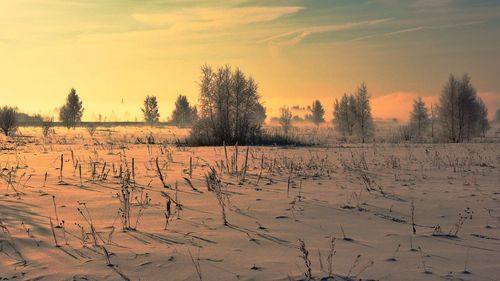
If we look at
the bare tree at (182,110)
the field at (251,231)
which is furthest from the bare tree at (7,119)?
the bare tree at (182,110)

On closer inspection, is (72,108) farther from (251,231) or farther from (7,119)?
(251,231)

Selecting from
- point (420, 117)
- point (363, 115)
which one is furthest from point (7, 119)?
point (420, 117)

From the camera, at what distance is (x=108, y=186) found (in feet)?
25.7

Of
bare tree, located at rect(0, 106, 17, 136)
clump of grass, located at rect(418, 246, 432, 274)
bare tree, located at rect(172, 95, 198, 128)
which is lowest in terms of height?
clump of grass, located at rect(418, 246, 432, 274)

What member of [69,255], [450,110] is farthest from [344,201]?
[450,110]

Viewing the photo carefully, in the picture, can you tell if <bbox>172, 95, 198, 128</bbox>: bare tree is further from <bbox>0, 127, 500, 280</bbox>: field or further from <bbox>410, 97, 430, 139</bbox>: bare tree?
<bbox>0, 127, 500, 280</bbox>: field

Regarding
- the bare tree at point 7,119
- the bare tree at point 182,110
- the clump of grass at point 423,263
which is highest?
the bare tree at point 182,110

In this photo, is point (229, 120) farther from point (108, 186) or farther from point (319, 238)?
point (319, 238)

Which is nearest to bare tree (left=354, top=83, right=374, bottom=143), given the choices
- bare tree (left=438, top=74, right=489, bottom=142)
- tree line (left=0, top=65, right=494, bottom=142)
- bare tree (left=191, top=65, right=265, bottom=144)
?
tree line (left=0, top=65, right=494, bottom=142)

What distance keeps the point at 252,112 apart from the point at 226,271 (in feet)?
80.4

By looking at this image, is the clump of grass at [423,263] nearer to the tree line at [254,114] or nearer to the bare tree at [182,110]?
the tree line at [254,114]

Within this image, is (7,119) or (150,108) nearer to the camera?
(7,119)

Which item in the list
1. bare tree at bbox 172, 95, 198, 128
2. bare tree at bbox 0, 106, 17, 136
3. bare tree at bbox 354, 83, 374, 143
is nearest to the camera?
bare tree at bbox 0, 106, 17, 136

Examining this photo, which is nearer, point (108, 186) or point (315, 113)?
point (108, 186)
